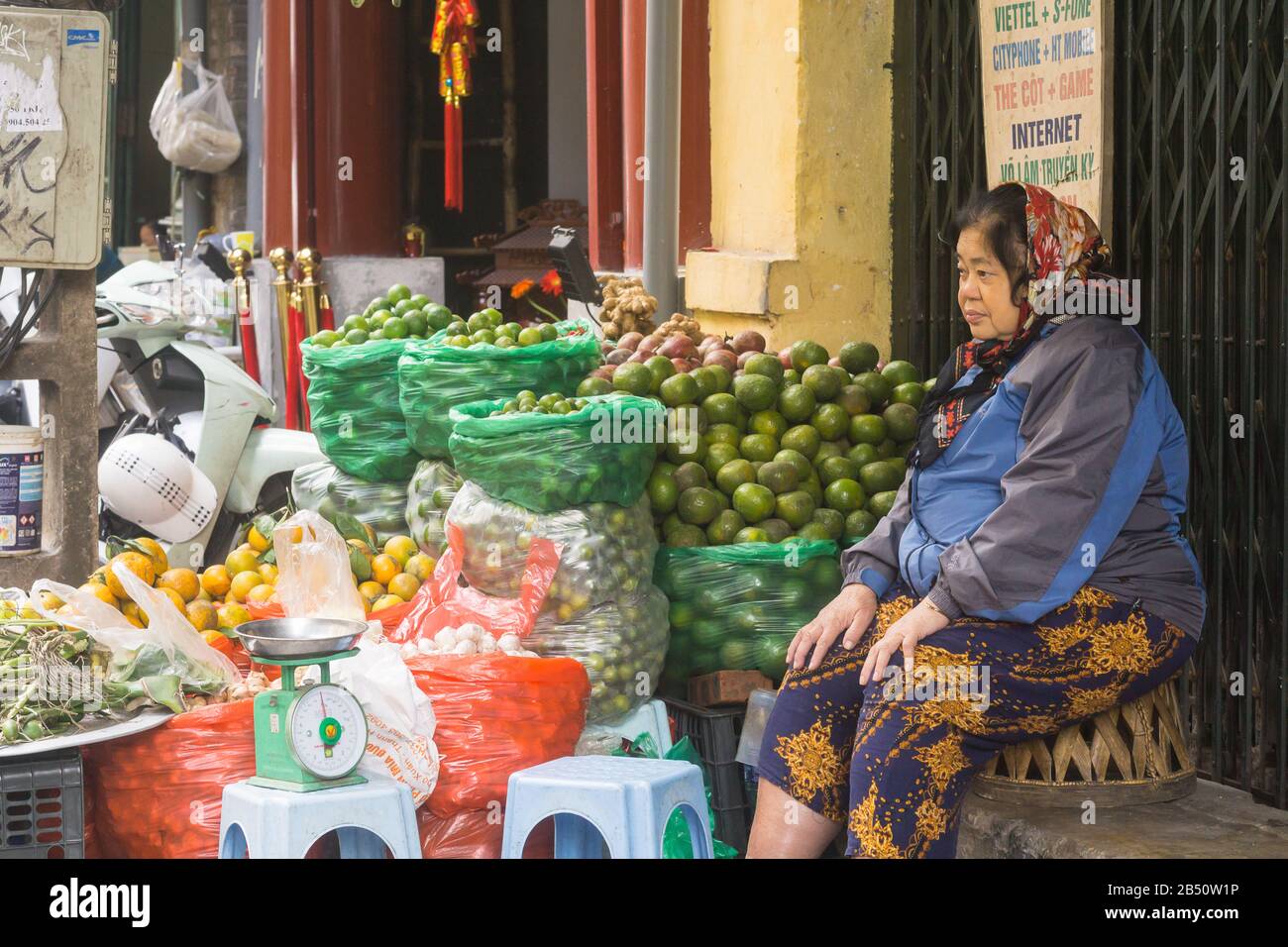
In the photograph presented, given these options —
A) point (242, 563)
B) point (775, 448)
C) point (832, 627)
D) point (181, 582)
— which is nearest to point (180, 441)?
point (242, 563)

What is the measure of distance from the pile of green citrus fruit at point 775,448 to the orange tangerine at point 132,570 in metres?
1.32

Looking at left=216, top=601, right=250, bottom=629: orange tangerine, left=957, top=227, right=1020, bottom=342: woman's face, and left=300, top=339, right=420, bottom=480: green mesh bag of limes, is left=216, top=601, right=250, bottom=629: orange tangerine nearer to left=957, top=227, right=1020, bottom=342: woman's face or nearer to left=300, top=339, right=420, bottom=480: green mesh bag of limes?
left=300, top=339, right=420, bottom=480: green mesh bag of limes

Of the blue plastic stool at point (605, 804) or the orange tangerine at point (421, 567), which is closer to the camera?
the blue plastic stool at point (605, 804)

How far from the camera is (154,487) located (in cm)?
516

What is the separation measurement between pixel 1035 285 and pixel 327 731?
Result: 167 centimetres

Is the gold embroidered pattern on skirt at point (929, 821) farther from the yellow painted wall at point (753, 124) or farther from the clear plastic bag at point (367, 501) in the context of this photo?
the yellow painted wall at point (753, 124)

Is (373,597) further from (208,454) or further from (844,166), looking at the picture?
(844,166)

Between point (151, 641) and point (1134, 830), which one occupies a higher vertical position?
point (151, 641)

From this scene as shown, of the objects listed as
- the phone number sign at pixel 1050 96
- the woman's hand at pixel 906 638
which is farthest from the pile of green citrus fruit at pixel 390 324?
the woman's hand at pixel 906 638

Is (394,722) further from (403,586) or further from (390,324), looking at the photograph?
(390,324)

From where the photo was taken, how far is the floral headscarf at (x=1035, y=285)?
10.00 feet

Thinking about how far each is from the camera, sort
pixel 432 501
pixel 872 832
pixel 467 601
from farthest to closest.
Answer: pixel 432 501
pixel 467 601
pixel 872 832

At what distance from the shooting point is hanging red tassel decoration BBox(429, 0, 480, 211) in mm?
8078

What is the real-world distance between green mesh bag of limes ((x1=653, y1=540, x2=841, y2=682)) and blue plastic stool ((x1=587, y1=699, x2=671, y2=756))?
A: 25cm
